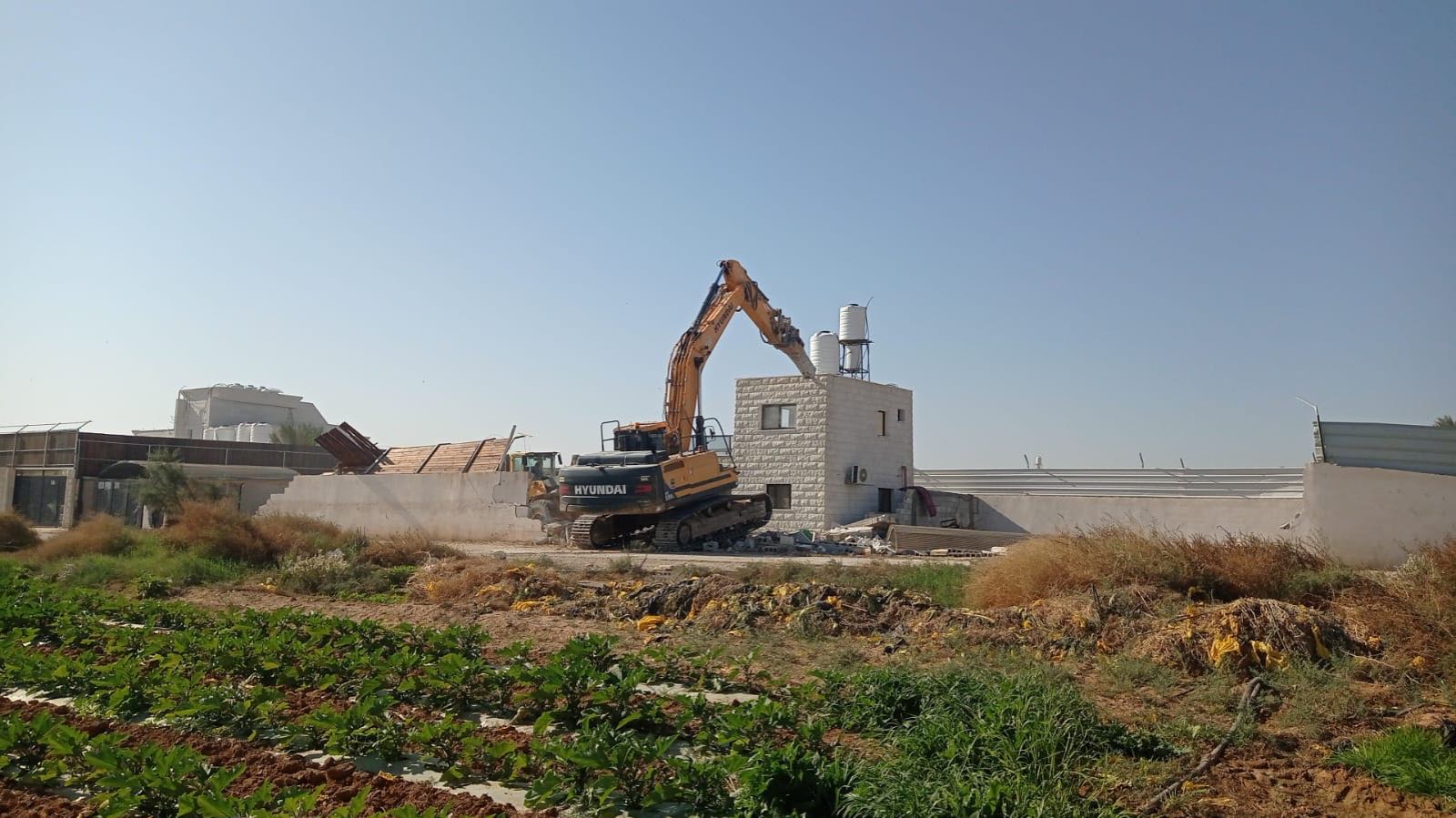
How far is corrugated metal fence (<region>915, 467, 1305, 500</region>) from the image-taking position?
3203 centimetres

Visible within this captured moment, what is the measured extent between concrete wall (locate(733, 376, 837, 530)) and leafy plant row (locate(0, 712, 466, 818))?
22974 millimetres

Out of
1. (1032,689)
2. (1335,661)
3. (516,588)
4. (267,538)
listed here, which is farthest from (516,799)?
(267,538)

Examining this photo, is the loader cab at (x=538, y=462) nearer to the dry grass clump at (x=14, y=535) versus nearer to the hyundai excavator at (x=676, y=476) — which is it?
the hyundai excavator at (x=676, y=476)

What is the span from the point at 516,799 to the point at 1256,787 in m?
4.02

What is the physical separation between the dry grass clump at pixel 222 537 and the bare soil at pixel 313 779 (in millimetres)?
13190

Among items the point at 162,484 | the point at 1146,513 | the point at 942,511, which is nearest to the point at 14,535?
the point at 162,484

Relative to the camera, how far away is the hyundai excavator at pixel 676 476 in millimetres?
23531

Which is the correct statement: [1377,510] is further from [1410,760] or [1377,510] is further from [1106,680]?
[1410,760]

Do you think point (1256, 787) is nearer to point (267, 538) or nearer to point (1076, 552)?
point (1076, 552)

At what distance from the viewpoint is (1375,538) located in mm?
19781

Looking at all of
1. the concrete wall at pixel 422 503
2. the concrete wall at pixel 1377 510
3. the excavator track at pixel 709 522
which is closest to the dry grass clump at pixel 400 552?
the excavator track at pixel 709 522

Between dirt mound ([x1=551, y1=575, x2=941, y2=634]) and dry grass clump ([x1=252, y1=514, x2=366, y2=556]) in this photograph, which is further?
dry grass clump ([x1=252, y1=514, x2=366, y2=556])

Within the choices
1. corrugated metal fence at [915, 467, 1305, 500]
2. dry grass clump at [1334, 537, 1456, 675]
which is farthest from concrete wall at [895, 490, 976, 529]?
dry grass clump at [1334, 537, 1456, 675]

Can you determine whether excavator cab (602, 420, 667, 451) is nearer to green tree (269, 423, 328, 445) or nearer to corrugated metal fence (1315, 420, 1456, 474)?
corrugated metal fence (1315, 420, 1456, 474)
